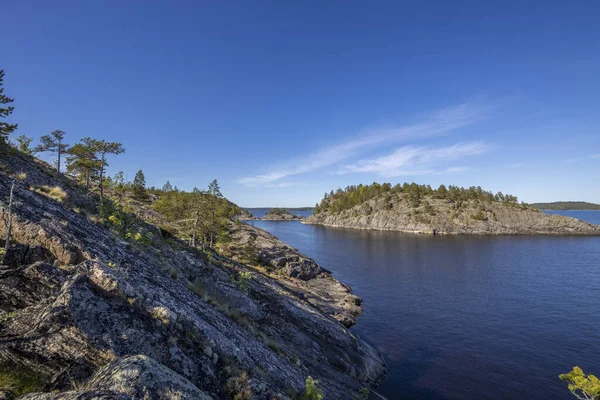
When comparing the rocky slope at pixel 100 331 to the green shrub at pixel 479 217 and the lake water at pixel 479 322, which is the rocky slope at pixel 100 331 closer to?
the lake water at pixel 479 322

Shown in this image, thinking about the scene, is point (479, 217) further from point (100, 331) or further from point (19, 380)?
point (19, 380)

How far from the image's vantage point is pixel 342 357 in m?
27.6

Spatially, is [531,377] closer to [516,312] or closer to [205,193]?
[516,312]

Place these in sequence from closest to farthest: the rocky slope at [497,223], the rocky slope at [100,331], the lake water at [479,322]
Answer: the rocky slope at [100,331]
the lake water at [479,322]
the rocky slope at [497,223]

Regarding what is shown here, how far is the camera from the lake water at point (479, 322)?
101 ft

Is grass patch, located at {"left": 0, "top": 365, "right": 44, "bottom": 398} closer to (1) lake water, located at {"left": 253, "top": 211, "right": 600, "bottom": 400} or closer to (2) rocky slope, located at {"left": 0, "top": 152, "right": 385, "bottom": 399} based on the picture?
(2) rocky slope, located at {"left": 0, "top": 152, "right": 385, "bottom": 399}

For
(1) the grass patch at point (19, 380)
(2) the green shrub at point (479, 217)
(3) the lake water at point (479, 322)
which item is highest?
(2) the green shrub at point (479, 217)

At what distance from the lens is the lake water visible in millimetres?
30719

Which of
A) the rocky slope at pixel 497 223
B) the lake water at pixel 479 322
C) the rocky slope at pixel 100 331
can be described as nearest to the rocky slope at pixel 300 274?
the lake water at pixel 479 322

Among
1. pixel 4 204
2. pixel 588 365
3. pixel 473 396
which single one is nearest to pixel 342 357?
pixel 473 396

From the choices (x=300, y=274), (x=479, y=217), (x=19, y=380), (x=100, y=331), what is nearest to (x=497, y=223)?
(x=479, y=217)

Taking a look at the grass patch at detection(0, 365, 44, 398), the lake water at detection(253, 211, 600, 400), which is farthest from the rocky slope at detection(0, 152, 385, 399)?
the lake water at detection(253, 211, 600, 400)

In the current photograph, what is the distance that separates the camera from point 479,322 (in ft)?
149

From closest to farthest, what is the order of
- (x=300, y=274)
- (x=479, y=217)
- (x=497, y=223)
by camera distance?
(x=300, y=274)
(x=497, y=223)
(x=479, y=217)
